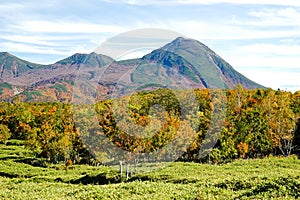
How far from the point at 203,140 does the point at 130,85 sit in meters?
22.1

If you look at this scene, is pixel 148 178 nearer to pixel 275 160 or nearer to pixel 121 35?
pixel 121 35

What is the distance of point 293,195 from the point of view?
1447 centimetres

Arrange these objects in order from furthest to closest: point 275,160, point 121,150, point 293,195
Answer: point 275,160
point 121,150
point 293,195

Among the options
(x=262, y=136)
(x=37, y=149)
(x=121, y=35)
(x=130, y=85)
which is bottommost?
(x=37, y=149)

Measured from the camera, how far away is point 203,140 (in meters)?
56.7

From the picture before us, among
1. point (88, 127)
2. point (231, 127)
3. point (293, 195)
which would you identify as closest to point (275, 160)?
point (231, 127)

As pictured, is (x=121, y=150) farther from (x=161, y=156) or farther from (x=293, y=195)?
(x=293, y=195)

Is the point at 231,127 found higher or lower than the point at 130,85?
lower

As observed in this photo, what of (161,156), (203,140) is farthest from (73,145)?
(203,140)

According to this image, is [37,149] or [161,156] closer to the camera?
[161,156]

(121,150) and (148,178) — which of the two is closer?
(148,178)

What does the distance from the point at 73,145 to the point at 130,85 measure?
942 inches

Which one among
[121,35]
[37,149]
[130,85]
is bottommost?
[37,149]

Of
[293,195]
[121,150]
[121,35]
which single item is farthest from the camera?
[121,150]
